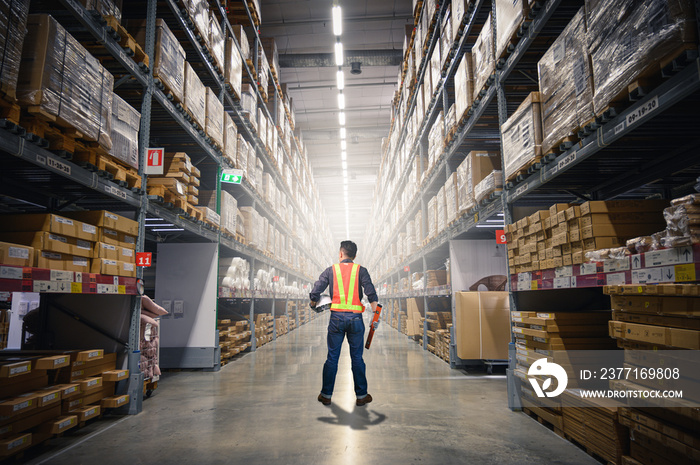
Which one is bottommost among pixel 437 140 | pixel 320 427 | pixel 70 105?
pixel 320 427

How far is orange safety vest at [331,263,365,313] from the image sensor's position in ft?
15.3

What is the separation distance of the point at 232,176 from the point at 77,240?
11.8 ft

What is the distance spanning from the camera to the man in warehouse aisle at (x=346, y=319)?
176 inches

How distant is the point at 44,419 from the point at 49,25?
2.94m

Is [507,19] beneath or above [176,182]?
above

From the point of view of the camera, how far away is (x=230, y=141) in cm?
750

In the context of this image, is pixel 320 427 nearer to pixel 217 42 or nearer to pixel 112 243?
pixel 112 243

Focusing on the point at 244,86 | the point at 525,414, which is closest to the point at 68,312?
the point at 525,414

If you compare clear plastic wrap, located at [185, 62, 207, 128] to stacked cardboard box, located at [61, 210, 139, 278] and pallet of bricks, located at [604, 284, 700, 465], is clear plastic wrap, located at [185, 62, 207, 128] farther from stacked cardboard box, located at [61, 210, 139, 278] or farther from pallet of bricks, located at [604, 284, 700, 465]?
pallet of bricks, located at [604, 284, 700, 465]

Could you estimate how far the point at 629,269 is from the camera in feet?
8.44

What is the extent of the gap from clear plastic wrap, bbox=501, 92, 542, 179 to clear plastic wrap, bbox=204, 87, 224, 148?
4.27m

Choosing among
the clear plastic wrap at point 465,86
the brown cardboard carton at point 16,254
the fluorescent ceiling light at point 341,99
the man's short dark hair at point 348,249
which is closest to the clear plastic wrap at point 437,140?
the clear plastic wrap at point 465,86

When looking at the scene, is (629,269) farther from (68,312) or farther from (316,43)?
(316,43)

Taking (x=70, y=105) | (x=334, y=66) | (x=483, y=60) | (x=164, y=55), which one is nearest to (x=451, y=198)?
(x=483, y=60)
